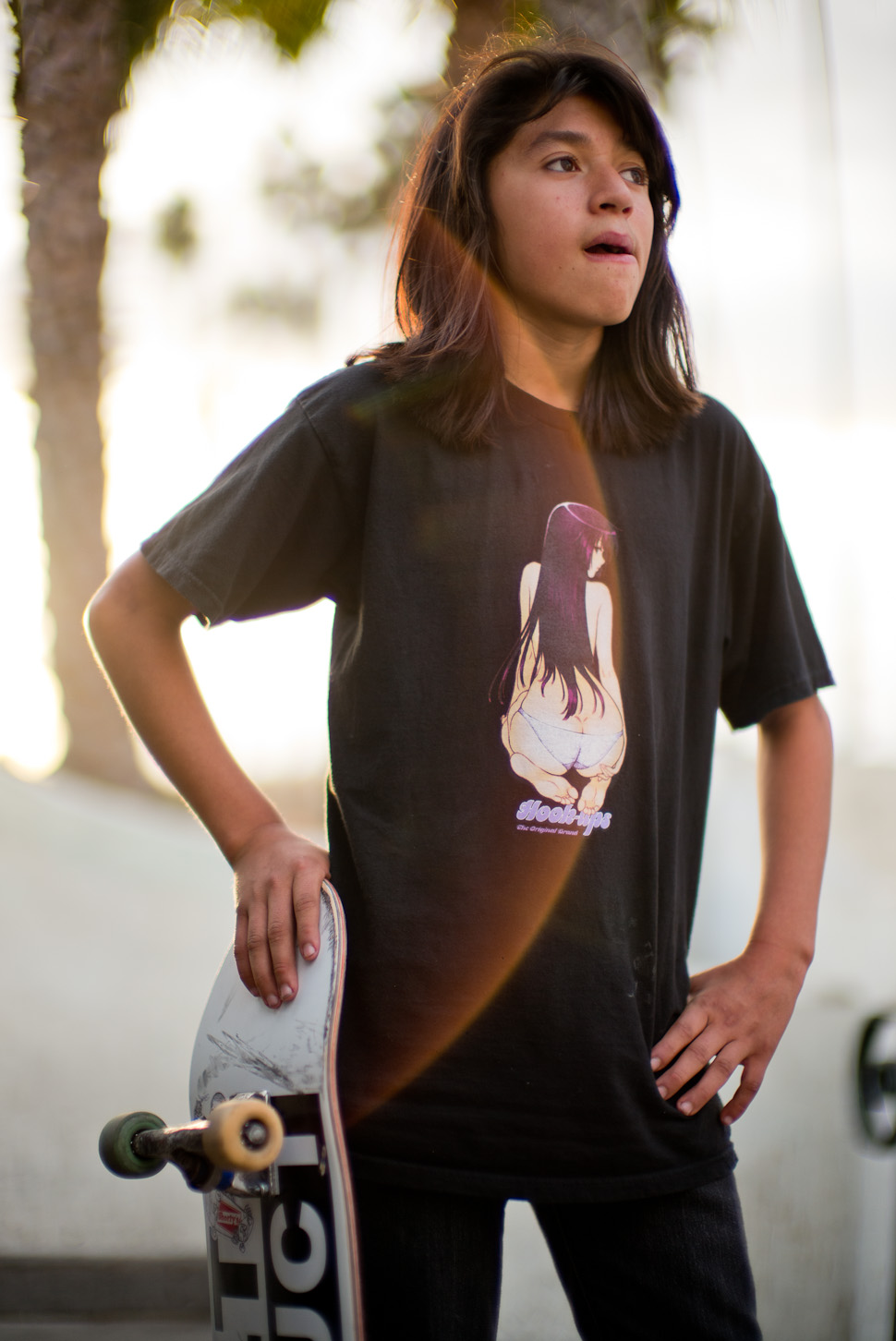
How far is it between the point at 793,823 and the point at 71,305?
261cm

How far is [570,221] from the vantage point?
46.3 inches

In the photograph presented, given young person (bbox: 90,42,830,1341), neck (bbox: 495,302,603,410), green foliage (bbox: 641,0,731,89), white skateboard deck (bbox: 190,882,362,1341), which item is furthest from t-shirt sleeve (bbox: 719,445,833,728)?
green foliage (bbox: 641,0,731,89)

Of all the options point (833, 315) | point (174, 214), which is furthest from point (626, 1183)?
point (174, 214)

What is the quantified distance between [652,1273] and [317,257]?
8.60ft

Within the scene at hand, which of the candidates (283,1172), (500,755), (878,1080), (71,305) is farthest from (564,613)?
(71,305)

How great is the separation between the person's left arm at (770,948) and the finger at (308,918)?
402 millimetres

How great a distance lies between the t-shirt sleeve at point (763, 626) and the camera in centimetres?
131

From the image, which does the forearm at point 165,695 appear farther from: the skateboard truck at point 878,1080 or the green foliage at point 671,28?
the green foliage at point 671,28

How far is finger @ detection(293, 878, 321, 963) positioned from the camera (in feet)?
3.41

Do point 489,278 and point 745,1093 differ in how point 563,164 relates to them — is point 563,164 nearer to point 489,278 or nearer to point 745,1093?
point 489,278

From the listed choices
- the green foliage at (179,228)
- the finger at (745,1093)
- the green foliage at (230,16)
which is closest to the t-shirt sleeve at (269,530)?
the finger at (745,1093)

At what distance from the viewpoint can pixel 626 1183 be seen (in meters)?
0.99

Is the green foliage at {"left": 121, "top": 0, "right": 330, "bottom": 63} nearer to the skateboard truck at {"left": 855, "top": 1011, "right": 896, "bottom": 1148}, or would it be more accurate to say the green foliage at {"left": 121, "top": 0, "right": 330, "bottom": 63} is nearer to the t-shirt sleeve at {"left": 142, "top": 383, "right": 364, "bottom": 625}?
the t-shirt sleeve at {"left": 142, "top": 383, "right": 364, "bottom": 625}

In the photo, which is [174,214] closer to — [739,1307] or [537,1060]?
[537,1060]
